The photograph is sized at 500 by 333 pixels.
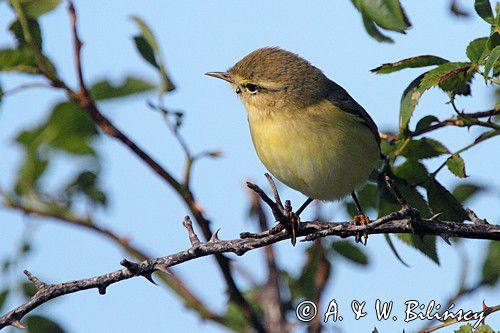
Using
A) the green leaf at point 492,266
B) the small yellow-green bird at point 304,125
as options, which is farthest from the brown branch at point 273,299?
the green leaf at point 492,266

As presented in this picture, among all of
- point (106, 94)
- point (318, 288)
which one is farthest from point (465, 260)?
point (106, 94)

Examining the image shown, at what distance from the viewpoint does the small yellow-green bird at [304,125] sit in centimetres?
350

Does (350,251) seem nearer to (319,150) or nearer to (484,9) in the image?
(319,150)

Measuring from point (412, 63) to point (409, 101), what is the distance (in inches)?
5.8

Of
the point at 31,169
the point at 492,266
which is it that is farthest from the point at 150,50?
the point at 492,266

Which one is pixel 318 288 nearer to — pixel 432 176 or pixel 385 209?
pixel 385 209

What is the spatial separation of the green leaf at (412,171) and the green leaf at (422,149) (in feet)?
0.10

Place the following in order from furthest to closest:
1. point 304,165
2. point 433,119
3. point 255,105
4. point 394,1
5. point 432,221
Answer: point 255,105, point 304,165, point 433,119, point 394,1, point 432,221

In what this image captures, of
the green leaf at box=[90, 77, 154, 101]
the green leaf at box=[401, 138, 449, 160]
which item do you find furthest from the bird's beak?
the green leaf at box=[401, 138, 449, 160]

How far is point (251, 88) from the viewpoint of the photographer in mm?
4109

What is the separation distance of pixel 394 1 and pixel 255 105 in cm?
163

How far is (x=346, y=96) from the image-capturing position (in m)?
4.04

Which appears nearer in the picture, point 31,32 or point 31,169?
point 31,32

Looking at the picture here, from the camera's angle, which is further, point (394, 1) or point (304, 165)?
point (304, 165)
